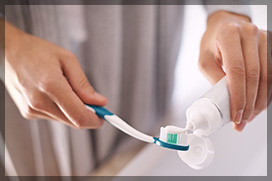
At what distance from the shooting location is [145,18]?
0.61 metres

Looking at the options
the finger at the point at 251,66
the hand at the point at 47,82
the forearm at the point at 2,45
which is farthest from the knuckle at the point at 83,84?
the finger at the point at 251,66

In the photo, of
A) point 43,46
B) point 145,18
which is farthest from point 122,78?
point 43,46

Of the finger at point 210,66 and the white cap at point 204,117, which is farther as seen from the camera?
the finger at point 210,66

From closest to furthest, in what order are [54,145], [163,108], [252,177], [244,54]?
[244,54]
[252,177]
[54,145]
[163,108]

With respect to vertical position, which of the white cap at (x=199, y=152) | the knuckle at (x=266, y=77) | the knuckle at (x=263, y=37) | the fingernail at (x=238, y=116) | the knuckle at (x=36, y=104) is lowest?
the white cap at (x=199, y=152)

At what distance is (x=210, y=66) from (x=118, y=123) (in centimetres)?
18

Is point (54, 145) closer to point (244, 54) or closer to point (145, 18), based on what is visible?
point (145, 18)

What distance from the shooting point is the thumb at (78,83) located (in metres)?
0.45

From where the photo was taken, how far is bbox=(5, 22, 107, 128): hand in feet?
1.37

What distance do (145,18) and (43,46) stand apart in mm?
235

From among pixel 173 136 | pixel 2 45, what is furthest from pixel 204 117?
pixel 2 45

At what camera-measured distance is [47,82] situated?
416 millimetres

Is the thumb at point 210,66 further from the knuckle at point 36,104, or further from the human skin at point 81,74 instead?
the knuckle at point 36,104

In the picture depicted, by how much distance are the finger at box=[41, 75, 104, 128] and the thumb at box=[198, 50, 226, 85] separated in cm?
21
